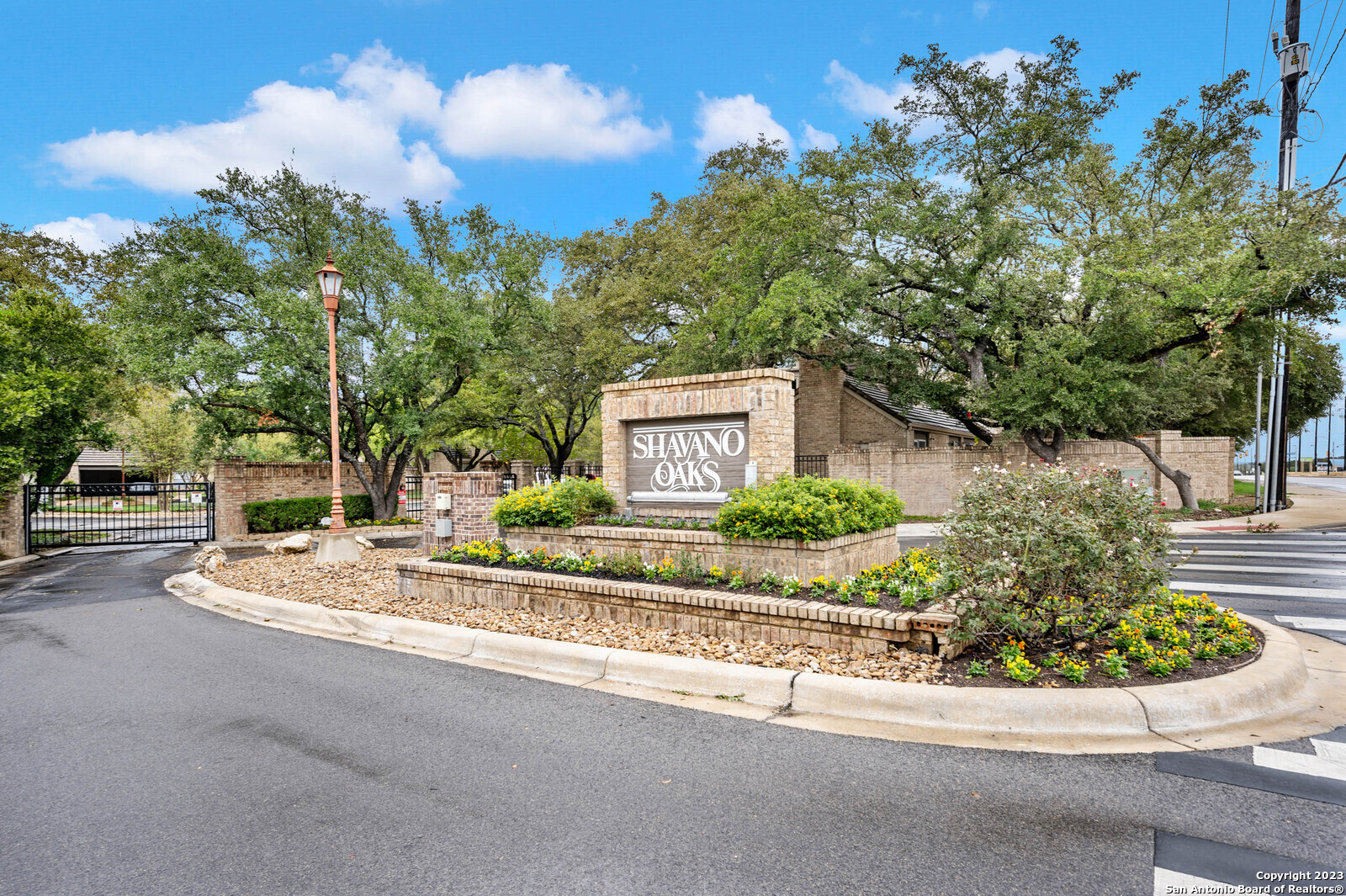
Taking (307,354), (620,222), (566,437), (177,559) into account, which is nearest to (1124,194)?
(620,222)

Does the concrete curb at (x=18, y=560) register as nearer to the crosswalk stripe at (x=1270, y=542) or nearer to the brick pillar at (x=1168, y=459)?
the crosswalk stripe at (x=1270, y=542)

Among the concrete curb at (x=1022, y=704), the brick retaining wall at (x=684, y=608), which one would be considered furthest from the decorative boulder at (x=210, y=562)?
the concrete curb at (x=1022, y=704)

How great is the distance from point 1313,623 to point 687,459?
6902 mm

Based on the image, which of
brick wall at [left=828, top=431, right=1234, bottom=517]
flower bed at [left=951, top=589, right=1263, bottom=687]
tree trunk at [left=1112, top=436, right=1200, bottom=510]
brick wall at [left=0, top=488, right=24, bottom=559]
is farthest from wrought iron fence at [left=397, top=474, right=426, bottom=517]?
tree trunk at [left=1112, top=436, right=1200, bottom=510]

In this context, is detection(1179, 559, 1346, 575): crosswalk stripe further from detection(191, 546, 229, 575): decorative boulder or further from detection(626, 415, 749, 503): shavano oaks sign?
detection(191, 546, 229, 575): decorative boulder

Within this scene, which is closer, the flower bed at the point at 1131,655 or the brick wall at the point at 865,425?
the flower bed at the point at 1131,655

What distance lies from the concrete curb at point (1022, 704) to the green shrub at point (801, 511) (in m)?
1.90

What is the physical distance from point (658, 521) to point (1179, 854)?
244 inches

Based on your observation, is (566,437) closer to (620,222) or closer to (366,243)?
(620,222)

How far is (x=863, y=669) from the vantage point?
522cm

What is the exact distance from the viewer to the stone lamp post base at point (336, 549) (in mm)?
12289

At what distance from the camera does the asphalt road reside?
302cm

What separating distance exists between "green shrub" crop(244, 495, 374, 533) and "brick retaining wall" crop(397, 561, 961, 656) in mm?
12656

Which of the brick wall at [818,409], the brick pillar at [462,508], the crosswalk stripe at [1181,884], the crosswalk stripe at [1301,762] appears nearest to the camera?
the crosswalk stripe at [1181,884]
